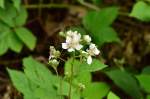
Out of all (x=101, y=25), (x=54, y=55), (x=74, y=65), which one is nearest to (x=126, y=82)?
(x=101, y=25)

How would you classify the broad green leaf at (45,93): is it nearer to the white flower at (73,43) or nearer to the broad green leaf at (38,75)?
the broad green leaf at (38,75)

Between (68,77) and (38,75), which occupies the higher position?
(68,77)

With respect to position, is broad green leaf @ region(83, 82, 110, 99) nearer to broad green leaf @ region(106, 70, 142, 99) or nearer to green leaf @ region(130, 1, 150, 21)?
broad green leaf @ region(106, 70, 142, 99)

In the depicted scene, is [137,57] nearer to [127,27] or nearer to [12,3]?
[127,27]

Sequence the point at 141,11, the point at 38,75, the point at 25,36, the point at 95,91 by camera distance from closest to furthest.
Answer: the point at 38,75, the point at 95,91, the point at 141,11, the point at 25,36

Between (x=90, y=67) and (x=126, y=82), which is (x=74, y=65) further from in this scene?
(x=126, y=82)

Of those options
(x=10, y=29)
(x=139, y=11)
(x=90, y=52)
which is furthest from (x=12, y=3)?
(x=90, y=52)

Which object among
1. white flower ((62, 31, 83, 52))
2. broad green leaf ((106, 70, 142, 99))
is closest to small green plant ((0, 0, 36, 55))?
broad green leaf ((106, 70, 142, 99))
